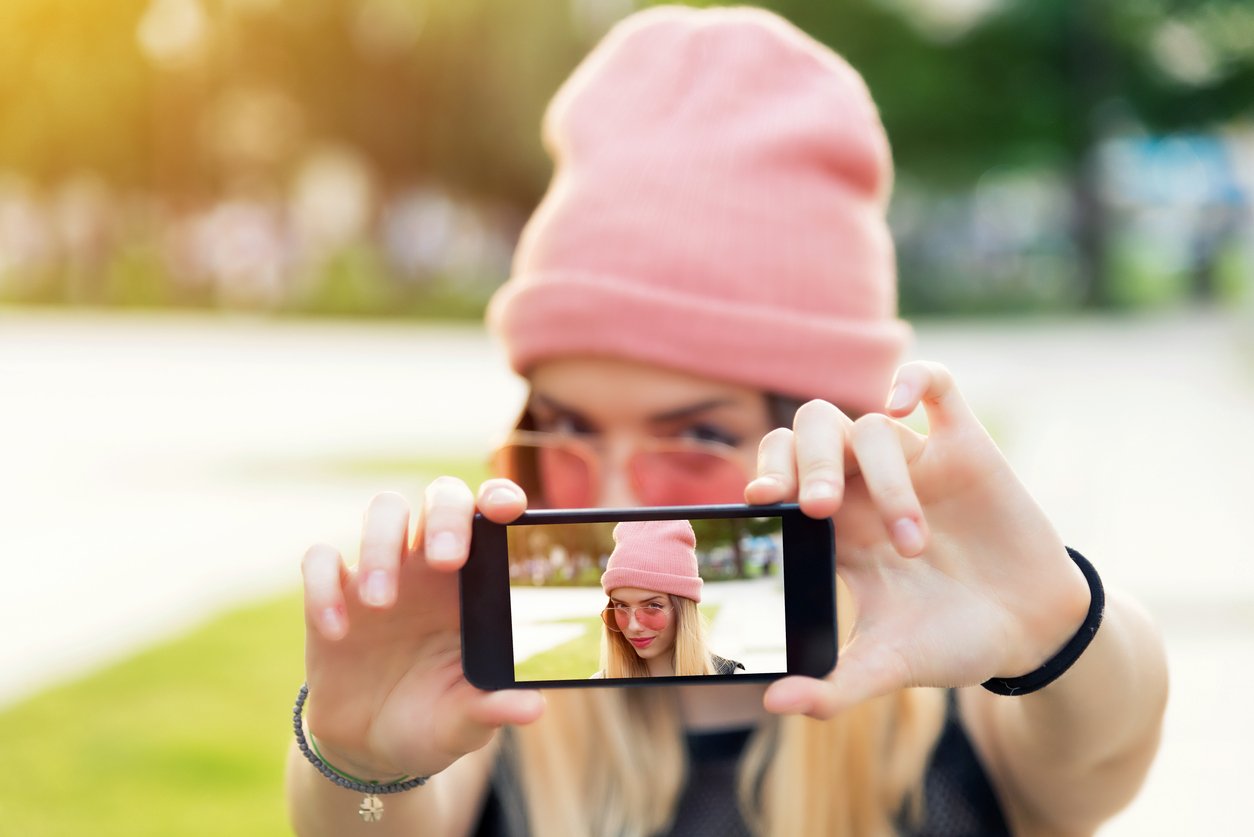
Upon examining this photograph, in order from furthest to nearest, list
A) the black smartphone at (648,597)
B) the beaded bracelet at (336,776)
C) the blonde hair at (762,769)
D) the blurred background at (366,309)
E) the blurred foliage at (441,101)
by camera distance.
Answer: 1. the blurred foliage at (441,101)
2. the blurred background at (366,309)
3. the blonde hair at (762,769)
4. the beaded bracelet at (336,776)
5. the black smartphone at (648,597)

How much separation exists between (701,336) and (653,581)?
2.75 ft

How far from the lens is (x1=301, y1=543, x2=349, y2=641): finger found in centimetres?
143

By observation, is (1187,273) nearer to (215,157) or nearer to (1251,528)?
(215,157)

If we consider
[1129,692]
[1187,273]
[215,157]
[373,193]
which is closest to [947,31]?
[1187,273]

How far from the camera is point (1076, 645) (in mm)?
1580

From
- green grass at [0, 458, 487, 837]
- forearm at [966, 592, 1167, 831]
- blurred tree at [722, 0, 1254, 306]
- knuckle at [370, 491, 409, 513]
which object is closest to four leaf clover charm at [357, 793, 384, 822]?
knuckle at [370, 491, 409, 513]

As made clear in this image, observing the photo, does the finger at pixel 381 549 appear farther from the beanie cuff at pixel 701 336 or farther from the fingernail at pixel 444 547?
the beanie cuff at pixel 701 336

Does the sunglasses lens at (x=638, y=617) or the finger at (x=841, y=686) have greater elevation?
the sunglasses lens at (x=638, y=617)

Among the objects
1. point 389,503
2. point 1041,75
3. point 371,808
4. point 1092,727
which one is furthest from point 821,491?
point 1041,75

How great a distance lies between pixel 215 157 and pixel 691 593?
3216cm

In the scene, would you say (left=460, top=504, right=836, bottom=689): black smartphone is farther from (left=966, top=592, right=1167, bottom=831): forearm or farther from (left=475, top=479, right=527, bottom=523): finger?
(left=966, top=592, right=1167, bottom=831): forearm

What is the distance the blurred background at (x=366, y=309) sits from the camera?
5.04 metres

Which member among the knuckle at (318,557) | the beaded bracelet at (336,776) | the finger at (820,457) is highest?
the finger at (820,457)

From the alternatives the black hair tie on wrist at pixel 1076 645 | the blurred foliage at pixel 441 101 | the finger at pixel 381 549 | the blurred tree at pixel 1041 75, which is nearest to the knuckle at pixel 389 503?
the finger at pixel 381 549
